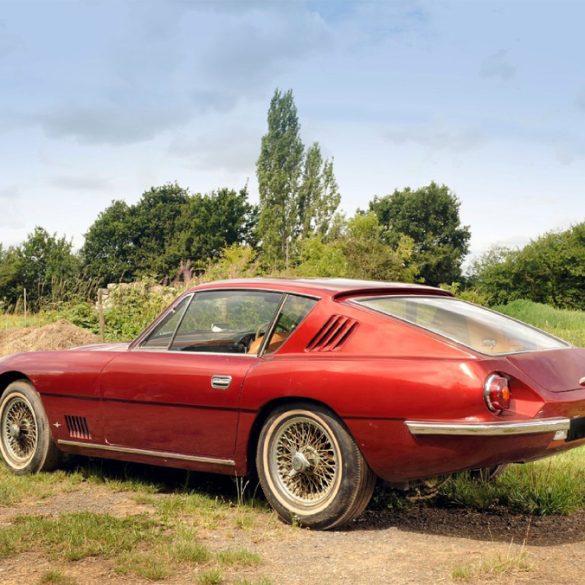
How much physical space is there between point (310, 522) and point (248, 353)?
115 centimetres

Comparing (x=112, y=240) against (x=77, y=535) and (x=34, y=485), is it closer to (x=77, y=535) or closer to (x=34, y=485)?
(x=34, y=485)

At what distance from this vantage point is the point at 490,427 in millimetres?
4312

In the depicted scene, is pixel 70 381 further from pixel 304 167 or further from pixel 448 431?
pixel 304 167

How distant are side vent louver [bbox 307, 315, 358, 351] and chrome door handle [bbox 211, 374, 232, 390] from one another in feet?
1.85

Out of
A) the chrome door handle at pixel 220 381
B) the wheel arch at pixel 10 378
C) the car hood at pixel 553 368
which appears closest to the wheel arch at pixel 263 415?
the chrome door handle at pixel 220 381

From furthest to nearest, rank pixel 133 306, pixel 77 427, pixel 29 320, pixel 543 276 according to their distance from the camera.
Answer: pixel 543 276
pixel 29 320
pixel 133 306
pixel 77 427

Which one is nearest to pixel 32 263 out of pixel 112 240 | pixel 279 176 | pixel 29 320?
pixel 112 240

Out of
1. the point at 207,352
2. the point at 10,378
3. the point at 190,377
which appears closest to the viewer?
the point at 190,377

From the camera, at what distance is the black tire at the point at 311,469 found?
4.70m

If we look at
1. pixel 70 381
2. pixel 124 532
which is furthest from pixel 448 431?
pixel 70 381

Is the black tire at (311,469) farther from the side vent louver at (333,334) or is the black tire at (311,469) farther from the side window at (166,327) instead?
the side window at (166,327)

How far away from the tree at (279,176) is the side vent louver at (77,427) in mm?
50241

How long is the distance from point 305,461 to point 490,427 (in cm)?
110

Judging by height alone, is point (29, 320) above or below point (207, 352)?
below
